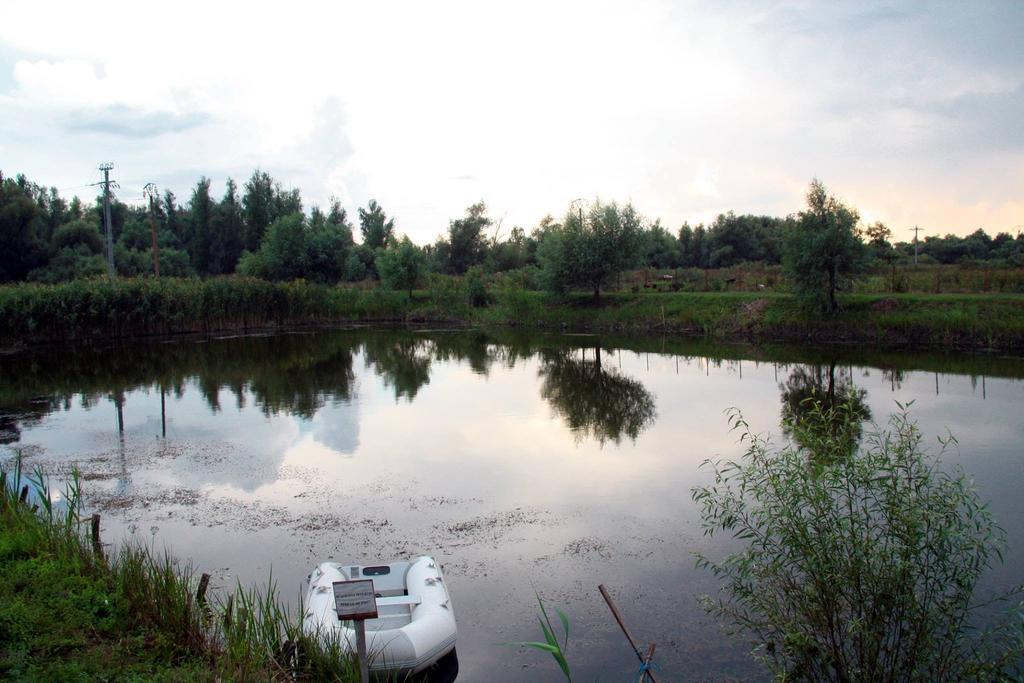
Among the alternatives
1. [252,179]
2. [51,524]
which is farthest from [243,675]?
[252,179]

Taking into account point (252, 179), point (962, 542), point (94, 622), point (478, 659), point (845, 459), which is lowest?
point (478, 659)

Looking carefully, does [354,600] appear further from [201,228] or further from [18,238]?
[201,228]

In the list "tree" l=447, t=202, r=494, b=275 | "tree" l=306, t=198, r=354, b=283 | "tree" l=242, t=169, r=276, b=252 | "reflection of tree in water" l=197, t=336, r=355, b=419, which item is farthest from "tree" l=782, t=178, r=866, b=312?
"tree" l=242, t=169, r=276, b=252

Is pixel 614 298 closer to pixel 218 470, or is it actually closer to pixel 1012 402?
pixel 1012 402

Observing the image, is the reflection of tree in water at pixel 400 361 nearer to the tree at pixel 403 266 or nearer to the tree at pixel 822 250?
the tree at pixel 403 266

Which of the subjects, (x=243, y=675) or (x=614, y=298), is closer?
(x=243, y=675)

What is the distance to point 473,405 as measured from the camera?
62.1ft

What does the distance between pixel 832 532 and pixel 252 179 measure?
7958 cm

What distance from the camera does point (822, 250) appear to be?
30.5 metres

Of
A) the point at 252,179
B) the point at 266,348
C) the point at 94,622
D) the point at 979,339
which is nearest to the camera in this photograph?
the point at 94,622

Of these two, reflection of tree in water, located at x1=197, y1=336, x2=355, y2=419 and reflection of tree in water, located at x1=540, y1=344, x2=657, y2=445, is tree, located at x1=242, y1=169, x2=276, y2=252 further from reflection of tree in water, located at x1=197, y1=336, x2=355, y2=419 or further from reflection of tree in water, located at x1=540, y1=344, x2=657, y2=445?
reflection of tree in water, located at x1=540, y1=344, x2=657, y2=445

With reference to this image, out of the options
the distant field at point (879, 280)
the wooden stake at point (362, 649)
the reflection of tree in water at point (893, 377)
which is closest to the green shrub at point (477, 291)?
the distant field at point (879, 280)

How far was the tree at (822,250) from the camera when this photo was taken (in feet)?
99.2

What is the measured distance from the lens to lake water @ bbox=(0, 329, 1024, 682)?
7.80m
